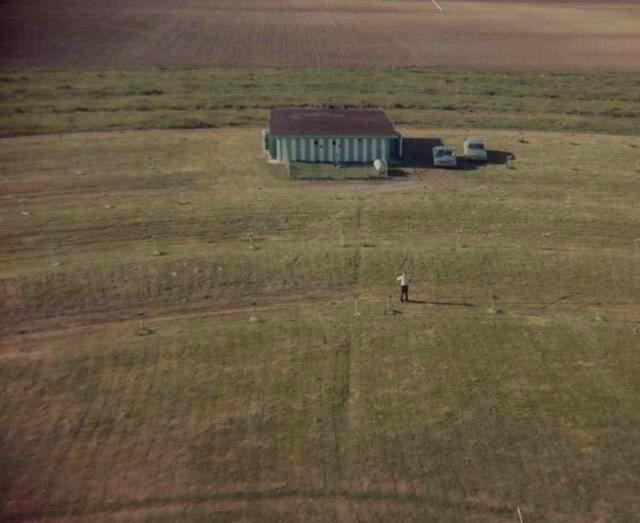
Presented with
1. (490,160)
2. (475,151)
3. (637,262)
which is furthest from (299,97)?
(637,262)

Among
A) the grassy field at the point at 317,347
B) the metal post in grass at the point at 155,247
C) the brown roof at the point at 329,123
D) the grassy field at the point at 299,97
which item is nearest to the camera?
the grassy field at the point at 317,347

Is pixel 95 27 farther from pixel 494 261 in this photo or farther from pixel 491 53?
pixel 494 261

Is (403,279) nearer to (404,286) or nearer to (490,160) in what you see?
(404,286)

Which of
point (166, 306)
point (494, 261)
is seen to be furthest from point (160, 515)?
point (494, 261)

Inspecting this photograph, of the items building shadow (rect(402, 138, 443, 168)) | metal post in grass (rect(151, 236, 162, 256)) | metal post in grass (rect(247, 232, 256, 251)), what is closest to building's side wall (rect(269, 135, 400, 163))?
building shadow (rect(402, 138, 443, 168))

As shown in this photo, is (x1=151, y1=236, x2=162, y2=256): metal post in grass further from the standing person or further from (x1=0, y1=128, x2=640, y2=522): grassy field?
the standing person

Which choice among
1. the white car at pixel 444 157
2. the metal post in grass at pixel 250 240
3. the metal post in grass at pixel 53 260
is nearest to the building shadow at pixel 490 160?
the white car at pixel 444 157

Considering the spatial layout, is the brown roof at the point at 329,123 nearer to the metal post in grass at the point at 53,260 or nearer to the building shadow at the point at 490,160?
the building shadow at the point at 490,160
